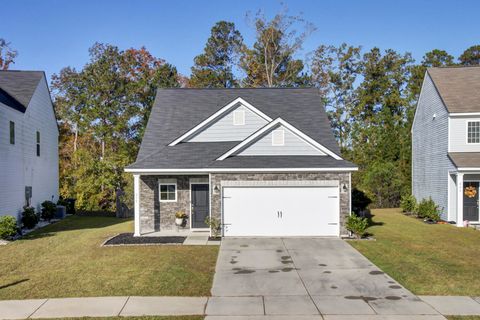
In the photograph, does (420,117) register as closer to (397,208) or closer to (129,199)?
(397,208)

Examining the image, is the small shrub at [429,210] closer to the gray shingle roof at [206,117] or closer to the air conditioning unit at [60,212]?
the gray shingle roof at [206,117]

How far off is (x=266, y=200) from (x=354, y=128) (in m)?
24.9

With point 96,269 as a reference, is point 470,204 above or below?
above

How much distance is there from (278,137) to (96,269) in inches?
381

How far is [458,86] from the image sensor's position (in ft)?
77.6

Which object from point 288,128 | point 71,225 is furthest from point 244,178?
point 71,225

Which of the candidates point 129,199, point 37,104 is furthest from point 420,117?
point 37,104

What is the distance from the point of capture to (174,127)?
21.7m

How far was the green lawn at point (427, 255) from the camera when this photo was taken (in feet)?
34.9

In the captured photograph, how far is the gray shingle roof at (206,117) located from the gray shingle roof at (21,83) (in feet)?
22.8

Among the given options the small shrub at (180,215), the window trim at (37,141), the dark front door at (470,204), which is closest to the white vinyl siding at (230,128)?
the small shrub at (180,215)

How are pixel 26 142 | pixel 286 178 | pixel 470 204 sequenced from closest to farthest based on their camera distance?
1. pixel 286 178
2. pixel 26 142
3. pixel 470 204

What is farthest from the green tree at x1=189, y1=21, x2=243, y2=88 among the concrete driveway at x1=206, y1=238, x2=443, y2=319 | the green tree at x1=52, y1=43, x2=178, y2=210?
the concrete driveway at x1=206, y1=238, x2=443, y2=319

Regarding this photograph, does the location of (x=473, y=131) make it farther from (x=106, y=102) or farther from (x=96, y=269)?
(x=106, y=102)
